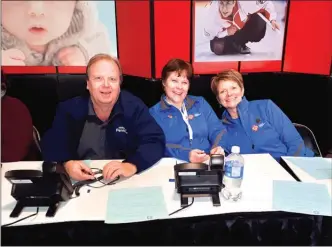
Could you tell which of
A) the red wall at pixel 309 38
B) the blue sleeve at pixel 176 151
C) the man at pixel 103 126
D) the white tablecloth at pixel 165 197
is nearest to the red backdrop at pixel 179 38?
the red wall at pixel 309 38

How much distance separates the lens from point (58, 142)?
1.73m

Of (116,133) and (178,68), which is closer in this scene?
(116,133)

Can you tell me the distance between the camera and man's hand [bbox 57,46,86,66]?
343 cm

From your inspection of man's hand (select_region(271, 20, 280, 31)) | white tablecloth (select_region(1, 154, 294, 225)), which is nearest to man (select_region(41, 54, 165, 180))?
white tablecloth (select_region(1, 154, 294, 225))

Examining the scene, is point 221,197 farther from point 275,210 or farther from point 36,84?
point 36,84

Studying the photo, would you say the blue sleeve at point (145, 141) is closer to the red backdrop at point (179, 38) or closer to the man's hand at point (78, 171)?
the man's hand at point (78, 171)

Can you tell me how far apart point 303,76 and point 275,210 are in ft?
7.94

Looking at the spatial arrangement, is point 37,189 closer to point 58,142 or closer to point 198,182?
point 58,142

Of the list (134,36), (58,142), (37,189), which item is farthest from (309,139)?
(134,36)

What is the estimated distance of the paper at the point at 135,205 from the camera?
4.17 feet

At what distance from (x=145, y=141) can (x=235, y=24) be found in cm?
211

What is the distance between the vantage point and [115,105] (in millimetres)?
1813

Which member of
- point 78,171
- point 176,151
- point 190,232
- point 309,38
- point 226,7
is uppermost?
point 226,7

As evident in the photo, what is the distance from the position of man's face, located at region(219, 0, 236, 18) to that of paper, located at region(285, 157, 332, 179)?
1.98 metres
